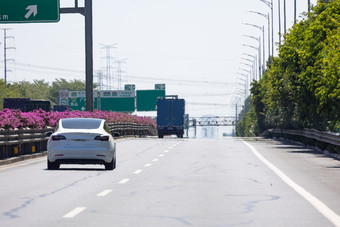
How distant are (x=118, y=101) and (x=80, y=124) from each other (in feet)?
267

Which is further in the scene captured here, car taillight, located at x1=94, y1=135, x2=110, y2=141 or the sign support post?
the sign support post

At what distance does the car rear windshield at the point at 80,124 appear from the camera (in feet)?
72.1

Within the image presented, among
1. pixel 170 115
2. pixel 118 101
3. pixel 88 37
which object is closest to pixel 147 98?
pixel 118 101

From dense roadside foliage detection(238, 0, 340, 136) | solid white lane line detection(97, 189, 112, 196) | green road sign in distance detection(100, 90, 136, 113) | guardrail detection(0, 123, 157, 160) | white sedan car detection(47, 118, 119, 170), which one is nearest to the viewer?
solid white lane line detection(97, 189, 112, 196)

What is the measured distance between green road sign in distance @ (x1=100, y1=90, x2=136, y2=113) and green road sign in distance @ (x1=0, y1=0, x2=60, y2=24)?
213 ft

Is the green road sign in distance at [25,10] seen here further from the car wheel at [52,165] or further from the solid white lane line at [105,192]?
the solid white lane line at [105,192]

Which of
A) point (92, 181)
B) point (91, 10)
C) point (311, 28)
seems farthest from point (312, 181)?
point (91, 10)

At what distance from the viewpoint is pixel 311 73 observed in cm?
3503

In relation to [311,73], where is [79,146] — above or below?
below

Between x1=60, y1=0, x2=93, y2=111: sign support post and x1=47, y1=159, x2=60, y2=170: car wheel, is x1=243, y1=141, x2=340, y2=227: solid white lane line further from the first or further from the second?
x1=60, y1=0, x2=93, y2=111: sign support post

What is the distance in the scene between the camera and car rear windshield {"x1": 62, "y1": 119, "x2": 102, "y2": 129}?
21984mm

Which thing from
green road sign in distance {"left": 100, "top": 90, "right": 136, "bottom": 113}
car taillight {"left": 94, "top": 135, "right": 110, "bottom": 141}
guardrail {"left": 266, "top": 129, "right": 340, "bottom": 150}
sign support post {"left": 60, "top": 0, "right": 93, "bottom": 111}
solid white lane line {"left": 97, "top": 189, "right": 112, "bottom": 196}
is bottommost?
solid white lane line {"left": 97, "top": 189, "right": 112, "bottom": 196}

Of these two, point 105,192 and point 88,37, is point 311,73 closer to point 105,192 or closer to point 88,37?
point 88,37

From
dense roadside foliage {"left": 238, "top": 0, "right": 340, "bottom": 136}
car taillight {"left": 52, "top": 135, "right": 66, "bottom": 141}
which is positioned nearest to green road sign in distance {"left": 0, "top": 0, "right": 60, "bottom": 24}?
dense roadside foliage {"left": 238, "top": 0, "right": 340, "bottom": 136}
